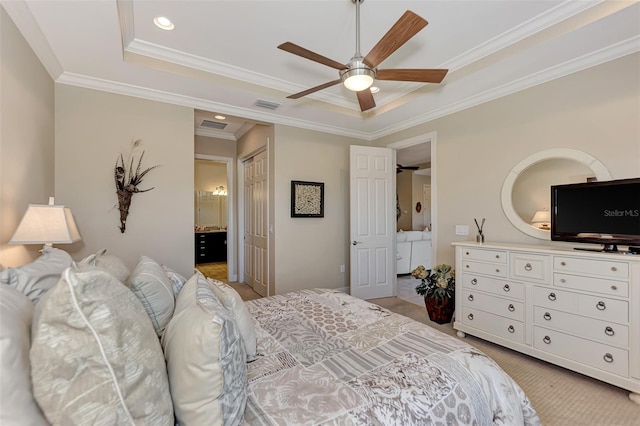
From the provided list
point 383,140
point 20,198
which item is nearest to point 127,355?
point 20,198

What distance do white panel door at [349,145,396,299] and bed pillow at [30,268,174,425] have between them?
11.6 feet

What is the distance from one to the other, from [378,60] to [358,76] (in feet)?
0.55

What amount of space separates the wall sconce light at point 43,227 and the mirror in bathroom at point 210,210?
616 cm

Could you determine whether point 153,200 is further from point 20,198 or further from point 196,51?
point 196,51

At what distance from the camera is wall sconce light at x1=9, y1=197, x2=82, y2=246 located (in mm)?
1760

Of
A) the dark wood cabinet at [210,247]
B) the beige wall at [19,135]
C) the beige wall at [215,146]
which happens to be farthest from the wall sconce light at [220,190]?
the beige wall at [19,135]

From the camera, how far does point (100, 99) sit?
2902mm

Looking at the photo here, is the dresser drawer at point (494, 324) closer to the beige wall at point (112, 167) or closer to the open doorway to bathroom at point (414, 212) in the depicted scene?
the open doorway to bathroom at point (414, 212)

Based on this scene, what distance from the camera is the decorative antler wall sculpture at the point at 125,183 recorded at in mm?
2932

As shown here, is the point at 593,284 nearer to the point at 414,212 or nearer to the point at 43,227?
the point at 43,227

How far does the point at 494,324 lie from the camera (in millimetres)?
2762

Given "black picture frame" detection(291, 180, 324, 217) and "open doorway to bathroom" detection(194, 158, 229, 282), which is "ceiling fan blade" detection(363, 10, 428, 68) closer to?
"black picture frame" detection(291, 180, 324, 217)

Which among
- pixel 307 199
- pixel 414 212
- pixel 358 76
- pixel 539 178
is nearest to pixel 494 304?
pixel 539 178

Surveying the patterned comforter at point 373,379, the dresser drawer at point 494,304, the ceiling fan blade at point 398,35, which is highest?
Answer: the ceiling fan blade at point 398,35
